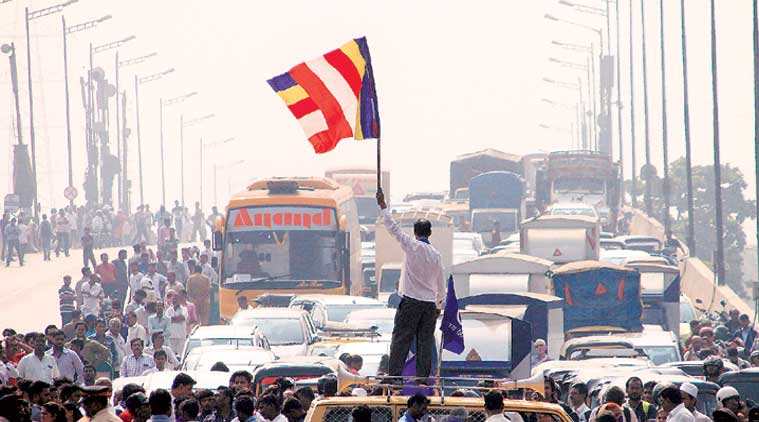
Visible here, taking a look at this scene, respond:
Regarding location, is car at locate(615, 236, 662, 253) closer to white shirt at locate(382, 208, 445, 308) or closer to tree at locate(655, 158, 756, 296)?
white shirt at locate(382, 208, 445, 308)

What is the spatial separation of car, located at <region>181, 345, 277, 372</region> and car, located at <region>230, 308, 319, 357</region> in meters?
3.22

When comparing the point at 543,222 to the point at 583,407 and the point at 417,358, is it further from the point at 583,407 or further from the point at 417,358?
the point at 417,358

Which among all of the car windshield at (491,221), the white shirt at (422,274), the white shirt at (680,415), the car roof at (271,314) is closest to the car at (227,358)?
the car roof at (271,314)

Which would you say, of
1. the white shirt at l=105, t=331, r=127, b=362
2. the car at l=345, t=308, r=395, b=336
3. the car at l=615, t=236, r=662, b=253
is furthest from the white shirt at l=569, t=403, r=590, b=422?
the car at l=615, t=236, r=662, b=253

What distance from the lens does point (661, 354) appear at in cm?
2514

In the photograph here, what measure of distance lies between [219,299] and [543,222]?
8.26 m

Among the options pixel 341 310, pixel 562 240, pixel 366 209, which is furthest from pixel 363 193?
pixel 341 310

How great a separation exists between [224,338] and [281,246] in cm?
1092

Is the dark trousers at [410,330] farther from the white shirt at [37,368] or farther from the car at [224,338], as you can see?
the car at [224,338]

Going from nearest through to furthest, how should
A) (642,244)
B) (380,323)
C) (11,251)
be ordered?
1. (380,323)
2. (642,244)
3. (11,251)

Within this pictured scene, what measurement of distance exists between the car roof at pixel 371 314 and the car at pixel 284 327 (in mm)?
1693

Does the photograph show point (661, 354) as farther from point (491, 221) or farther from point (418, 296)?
point (491, 221)

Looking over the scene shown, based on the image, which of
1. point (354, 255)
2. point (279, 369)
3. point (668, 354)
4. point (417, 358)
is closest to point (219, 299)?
point (354, 255)

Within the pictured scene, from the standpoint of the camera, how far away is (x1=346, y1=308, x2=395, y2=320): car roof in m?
29.0
